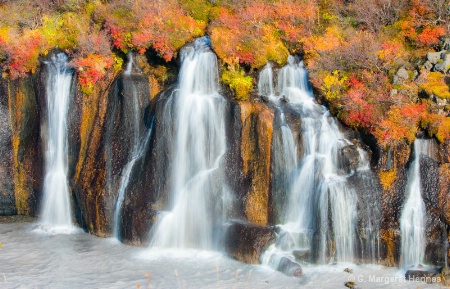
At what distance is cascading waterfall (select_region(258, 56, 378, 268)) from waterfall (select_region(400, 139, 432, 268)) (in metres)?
1.55

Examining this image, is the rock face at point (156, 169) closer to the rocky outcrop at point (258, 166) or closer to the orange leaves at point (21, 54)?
the rocky outcrop at point (258, 166)

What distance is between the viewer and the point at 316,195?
16.1m

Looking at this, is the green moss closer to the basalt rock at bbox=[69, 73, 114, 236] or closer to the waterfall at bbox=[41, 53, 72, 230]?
the basalt rock at bbox=[69, 73, 114, 236]

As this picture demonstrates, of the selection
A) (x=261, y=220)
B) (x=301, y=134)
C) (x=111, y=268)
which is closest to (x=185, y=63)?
(x=301, y=134)

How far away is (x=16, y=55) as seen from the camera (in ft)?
→ 70.6

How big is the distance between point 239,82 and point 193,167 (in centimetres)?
388

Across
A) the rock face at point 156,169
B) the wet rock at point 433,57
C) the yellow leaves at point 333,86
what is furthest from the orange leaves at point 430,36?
the yellow leaves at point 333,86

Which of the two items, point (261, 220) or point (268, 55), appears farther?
point (268, 55)

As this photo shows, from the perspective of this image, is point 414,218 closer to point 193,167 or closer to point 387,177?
point 387,177

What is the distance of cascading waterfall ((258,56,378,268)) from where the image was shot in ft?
51.2

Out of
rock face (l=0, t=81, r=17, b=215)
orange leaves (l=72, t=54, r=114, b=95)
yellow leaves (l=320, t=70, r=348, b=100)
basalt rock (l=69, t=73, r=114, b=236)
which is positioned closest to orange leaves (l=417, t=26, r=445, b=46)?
yellow leaves (l=320, t=70, r=348, b=100)

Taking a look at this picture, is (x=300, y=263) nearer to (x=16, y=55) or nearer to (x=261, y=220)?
(x=261, y=220)

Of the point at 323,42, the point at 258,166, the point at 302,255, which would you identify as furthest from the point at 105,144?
the point at 323,42

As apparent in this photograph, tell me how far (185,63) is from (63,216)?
8.47 meters
